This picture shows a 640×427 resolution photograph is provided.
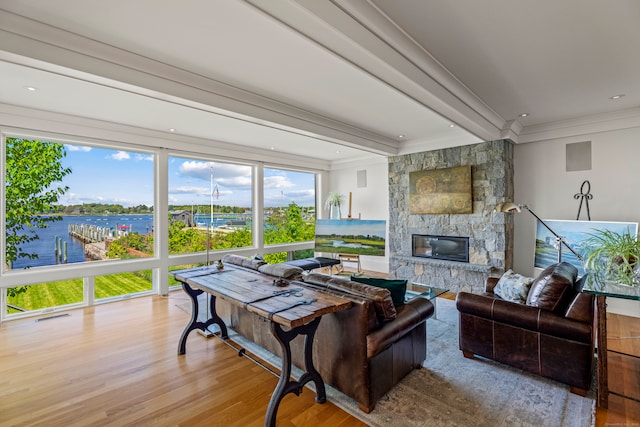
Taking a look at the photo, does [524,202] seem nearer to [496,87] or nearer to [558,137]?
[558,137]

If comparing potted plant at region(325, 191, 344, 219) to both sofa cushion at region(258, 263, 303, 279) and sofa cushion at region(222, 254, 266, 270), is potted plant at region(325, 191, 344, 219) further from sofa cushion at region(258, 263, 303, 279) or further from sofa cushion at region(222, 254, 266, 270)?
sofa cushion at region(258, 263, 303, 279)

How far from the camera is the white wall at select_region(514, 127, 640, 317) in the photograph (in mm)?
4164

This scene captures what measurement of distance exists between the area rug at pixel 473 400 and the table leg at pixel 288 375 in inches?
8.0

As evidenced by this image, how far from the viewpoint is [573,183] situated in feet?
15.1

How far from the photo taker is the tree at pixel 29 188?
400 cm

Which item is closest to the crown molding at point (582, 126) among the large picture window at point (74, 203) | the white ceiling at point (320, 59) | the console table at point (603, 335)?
the white ceiling at point (320, 59)

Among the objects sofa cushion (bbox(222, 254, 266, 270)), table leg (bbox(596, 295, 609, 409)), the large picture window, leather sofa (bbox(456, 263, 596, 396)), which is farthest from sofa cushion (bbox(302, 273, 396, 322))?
the large picture window

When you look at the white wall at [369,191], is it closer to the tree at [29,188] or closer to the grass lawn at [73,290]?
the grass lawn at [73,290]

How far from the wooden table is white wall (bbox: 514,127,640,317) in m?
4.41

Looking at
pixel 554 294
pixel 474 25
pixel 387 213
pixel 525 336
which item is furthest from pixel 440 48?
pixel 387 213

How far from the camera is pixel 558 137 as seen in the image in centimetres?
468

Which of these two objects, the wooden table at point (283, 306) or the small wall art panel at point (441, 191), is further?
the small wall art panel at point (441, 191)

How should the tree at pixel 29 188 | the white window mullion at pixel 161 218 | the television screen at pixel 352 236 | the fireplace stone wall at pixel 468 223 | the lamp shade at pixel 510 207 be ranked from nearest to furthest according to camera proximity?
the lamp shade at pixel 510 207 → the tree at pixel 29 188 → the fireplace stone wall at pixel 468 223 → the white window mullion at pixel 161 218 → the television screen at pixel 352 236

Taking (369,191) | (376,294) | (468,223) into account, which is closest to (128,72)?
(376,294)
